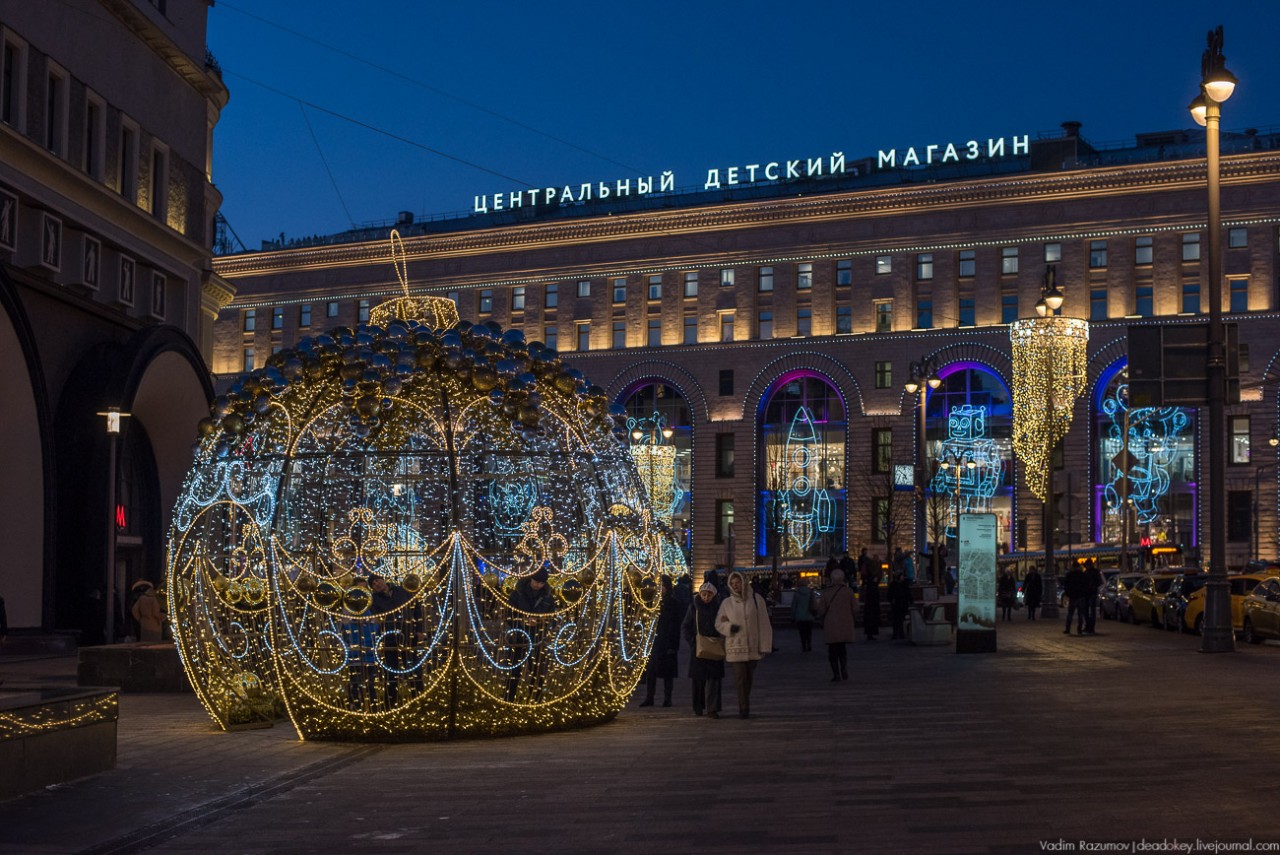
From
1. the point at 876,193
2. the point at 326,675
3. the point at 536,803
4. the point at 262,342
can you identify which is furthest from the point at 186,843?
the point at 262,342

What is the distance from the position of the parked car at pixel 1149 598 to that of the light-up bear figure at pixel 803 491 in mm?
Answer: 37789

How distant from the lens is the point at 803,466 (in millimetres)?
80688

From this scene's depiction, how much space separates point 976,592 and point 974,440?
47.5 metres

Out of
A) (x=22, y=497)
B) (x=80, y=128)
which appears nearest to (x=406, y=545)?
(x=22, y=497)

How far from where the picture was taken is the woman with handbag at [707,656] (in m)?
17.8

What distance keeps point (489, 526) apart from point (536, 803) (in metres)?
4.62

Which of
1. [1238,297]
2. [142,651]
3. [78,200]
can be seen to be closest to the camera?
[142,651]

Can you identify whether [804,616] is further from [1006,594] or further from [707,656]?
[1006,594]

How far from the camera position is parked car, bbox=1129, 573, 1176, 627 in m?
38.8

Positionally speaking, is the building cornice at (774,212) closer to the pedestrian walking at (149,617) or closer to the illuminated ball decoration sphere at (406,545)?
the pedestrian walking at (149,617)

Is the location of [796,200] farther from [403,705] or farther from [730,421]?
[403,705]

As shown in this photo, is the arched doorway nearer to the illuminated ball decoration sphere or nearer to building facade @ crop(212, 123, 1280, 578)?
the illuminated ball decoration sphere

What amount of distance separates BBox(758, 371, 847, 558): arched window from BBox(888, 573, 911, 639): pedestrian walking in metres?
40.9

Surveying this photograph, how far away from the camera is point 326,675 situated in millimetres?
15078
